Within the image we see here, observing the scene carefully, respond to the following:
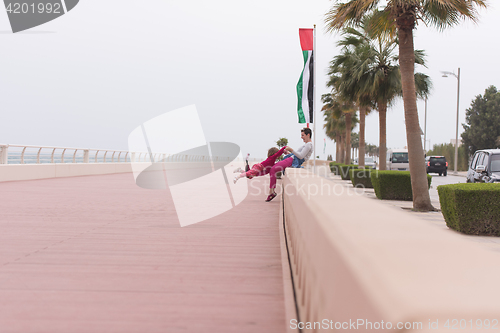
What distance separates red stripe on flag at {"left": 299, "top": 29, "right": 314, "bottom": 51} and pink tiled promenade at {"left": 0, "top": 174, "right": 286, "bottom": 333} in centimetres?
1201

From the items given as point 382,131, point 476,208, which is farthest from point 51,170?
point 476,208

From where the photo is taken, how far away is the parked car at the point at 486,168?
1095 centimetres

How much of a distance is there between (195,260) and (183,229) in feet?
6.76

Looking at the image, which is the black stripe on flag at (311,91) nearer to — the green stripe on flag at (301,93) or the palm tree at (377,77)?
the green stripe on flag at (301,93)

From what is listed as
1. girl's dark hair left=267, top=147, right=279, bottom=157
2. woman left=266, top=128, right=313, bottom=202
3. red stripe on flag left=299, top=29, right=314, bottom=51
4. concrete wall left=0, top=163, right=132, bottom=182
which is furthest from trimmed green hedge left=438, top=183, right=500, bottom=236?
concrete wall left=0, top=163, right=132, bottom=182

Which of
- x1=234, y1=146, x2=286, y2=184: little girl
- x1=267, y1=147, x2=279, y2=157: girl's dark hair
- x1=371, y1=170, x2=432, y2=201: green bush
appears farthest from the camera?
x1=371, y1=170, x2=432, y2=201: green bush

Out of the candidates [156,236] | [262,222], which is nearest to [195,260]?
[156,236]

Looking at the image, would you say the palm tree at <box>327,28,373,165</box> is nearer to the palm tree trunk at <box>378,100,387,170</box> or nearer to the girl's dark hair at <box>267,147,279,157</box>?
the palm tree trunk at <box>378,100,387,170</box>

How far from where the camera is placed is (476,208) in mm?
7352

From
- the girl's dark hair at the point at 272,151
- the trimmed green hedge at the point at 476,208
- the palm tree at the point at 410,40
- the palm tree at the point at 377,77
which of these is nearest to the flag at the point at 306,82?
the palm tree at the point at 377,77

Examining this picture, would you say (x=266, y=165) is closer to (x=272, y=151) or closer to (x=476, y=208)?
(x=272, y=151)

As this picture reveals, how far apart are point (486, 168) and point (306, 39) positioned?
9028 mm

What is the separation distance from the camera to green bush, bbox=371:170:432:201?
1388cm

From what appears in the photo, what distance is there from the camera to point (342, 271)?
4.54 feet
